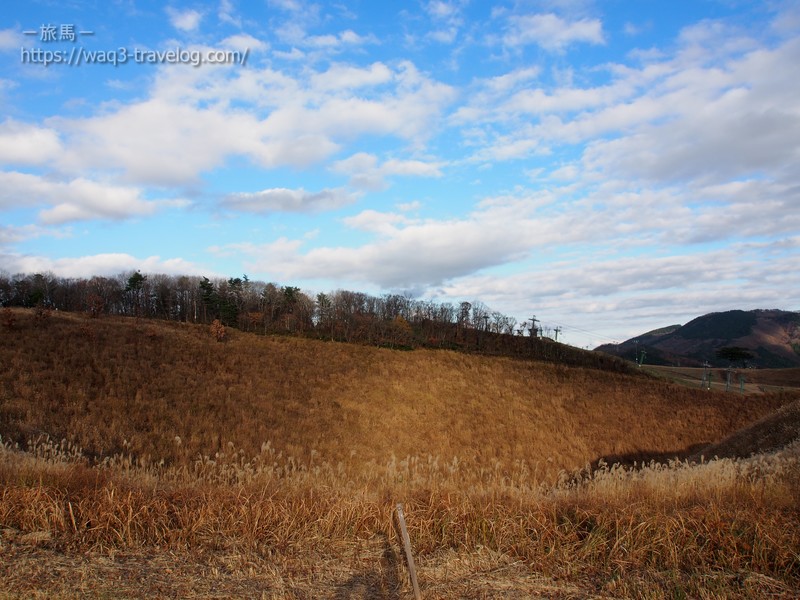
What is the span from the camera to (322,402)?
3256 centimetres

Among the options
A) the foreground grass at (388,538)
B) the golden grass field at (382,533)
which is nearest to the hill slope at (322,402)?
the golden grass field at (382,533)

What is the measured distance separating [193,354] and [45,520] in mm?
32080

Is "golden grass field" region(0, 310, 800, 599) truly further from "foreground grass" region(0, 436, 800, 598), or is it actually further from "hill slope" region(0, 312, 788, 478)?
"hill slope" region(0, 312, 788, 478)

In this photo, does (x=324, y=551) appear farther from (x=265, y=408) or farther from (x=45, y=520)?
(x=265, y=408)

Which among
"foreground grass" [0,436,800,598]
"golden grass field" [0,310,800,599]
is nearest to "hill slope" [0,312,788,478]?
"golden grass field" [0,310,800,599]

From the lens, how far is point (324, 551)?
5.62 m

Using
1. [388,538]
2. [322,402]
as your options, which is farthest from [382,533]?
[322,402]

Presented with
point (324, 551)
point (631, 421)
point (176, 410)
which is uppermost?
point (324, 551)

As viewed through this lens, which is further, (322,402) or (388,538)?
(322,402)

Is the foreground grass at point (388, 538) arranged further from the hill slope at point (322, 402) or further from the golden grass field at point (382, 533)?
the hill slope at point (322, 402)

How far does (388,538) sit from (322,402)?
27.5 meters

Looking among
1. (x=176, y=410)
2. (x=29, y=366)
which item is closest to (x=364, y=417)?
(x=176, y=410)

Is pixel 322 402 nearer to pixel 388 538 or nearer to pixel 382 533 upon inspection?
pixel 382 533

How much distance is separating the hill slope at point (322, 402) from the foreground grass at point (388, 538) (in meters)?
11.8
